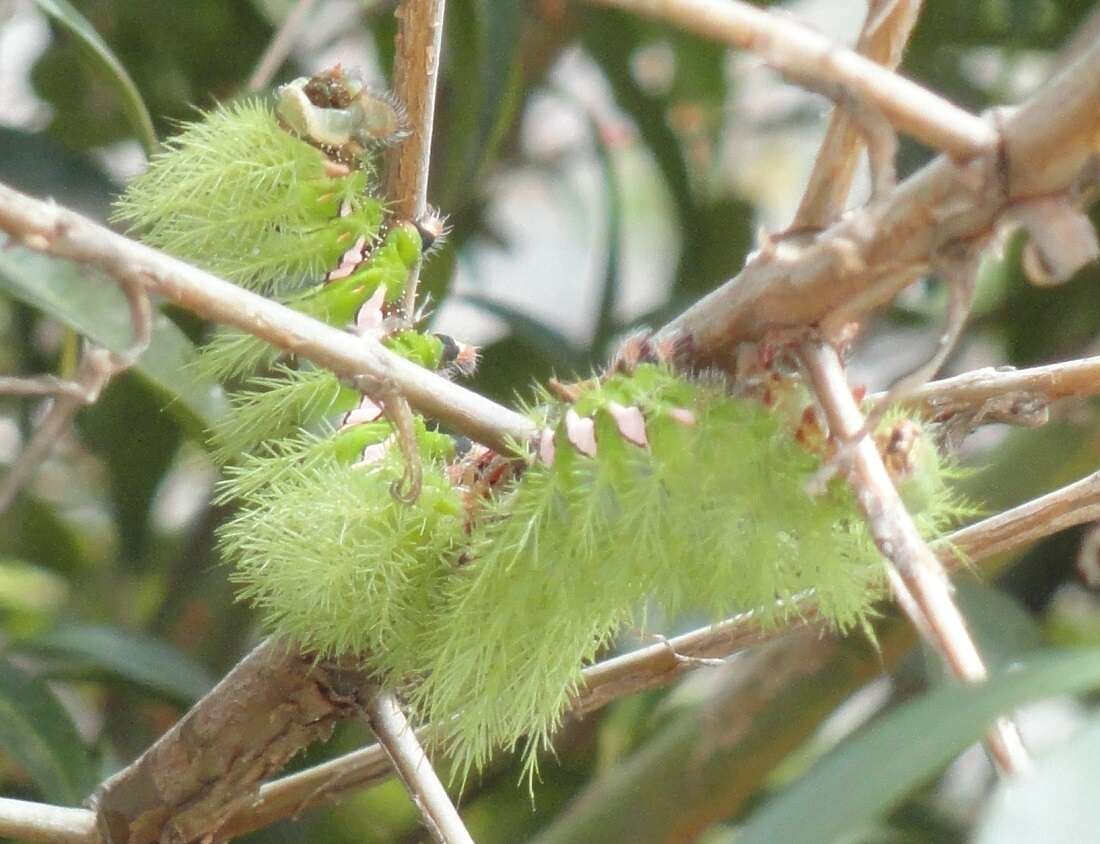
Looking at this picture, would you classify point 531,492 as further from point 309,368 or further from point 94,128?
point 94,128

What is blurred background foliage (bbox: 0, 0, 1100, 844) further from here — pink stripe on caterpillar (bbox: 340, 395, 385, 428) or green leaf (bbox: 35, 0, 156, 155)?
pink stripe on caterpillar (bbox: 340, 395, 385, 428)

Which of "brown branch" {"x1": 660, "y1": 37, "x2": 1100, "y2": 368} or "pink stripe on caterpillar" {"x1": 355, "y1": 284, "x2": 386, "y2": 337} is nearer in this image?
"brown branch" {"x1": 660, "y1": 37, "x2": 1100, "y2": 368}

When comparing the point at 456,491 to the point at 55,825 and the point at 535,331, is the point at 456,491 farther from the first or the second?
the point at 535,331

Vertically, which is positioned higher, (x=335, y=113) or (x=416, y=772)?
(x=335, y=113)

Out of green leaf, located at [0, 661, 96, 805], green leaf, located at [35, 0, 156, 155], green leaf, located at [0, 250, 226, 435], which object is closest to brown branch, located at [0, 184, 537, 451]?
green leaf, located at [0, 250, 226, 435]

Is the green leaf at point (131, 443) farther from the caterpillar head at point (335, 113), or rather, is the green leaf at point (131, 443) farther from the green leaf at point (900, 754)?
the green leaf at point (900, 754)

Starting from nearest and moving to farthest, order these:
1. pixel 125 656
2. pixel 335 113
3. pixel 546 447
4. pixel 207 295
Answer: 1. pixel 207 295
2. pixel 546 447
3. pixel 335 113
4. pixel 125 656

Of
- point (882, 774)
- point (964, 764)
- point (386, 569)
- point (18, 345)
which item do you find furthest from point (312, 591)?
point (964, 764)

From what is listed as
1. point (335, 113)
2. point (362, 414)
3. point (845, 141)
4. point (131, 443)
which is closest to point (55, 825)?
point (362, 414)

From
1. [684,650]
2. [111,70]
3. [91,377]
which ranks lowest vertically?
[684,650]
